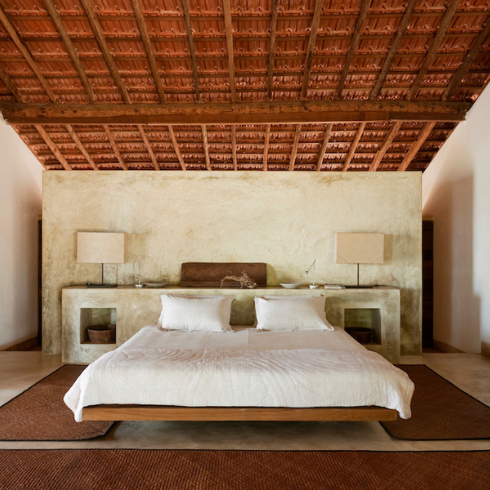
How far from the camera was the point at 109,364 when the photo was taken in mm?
2924

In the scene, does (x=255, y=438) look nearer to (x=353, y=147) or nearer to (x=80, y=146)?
(x=353, y=147)

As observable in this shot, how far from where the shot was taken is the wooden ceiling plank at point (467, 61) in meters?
4.57

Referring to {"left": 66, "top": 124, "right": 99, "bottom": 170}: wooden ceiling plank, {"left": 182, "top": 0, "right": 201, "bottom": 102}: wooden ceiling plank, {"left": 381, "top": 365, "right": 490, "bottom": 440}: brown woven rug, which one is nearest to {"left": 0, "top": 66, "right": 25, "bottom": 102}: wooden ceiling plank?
{"left": 66, "top": 124, "right": 99, "bottom": 170}: wooden ceiling plank

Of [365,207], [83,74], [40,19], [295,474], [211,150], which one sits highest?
[40,19]

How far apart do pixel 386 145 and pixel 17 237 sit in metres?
5.16

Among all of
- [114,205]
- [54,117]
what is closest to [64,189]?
[114,205]

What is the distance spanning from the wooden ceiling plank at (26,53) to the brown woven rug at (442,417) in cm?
515

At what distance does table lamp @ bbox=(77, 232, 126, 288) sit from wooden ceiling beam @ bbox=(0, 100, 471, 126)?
5.14 feet

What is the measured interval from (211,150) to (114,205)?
1722 mm

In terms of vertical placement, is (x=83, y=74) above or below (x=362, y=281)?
above

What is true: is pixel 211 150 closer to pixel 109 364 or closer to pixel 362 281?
pixel 362 281

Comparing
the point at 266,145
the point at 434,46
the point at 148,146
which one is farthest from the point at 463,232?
the point at 148,146

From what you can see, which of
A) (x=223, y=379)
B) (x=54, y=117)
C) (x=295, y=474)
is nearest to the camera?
(x=295, y=474)

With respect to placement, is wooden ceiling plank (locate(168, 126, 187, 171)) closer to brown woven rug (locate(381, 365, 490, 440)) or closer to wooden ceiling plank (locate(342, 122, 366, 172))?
wooden ceiling plank (locate(342, 122, 366, 172))
